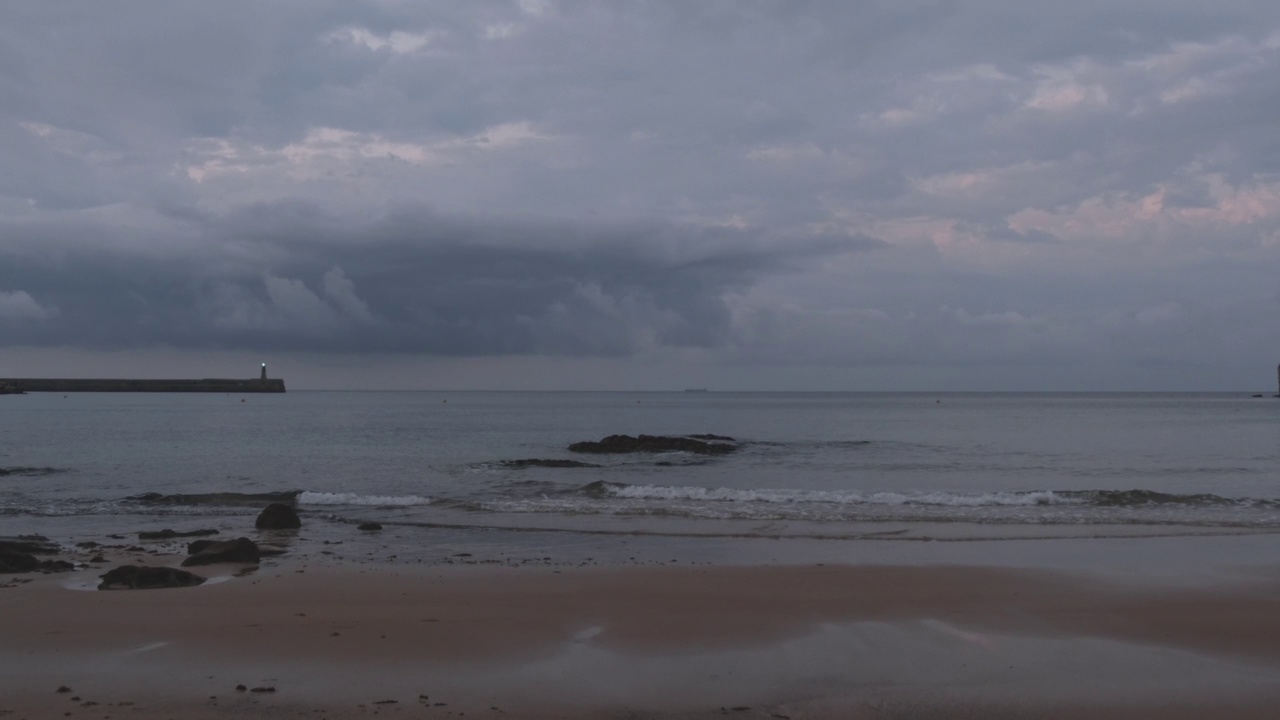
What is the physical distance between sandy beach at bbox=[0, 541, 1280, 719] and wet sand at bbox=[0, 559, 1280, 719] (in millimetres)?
37

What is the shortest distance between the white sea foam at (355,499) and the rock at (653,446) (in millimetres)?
22932

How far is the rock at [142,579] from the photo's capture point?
12.4m

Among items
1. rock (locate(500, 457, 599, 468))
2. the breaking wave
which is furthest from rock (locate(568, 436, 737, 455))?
the breaking wave

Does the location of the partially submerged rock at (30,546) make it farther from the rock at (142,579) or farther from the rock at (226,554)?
the rock at (142,579)

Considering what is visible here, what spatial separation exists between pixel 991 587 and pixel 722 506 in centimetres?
1205

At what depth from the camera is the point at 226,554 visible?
14656 mm

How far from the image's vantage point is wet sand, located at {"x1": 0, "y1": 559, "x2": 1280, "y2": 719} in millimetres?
7703

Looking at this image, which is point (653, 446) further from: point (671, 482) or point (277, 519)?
point (277, 519)

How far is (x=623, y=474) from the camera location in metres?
36.8

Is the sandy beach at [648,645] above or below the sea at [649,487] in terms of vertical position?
above

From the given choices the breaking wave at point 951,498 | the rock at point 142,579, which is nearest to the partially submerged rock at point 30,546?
the rock at point 142,579

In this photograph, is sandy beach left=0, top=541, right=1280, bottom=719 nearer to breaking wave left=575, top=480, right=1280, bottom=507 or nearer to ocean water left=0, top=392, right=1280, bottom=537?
ocean water left=0, top=392, right=1280, bottom=537

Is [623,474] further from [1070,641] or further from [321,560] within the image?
[1070,641]

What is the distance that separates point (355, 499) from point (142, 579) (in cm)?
1416
